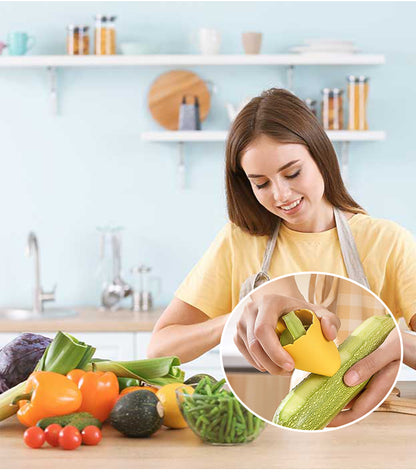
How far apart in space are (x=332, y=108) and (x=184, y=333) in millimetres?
1973

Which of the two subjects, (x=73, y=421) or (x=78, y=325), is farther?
(x=78, y=325)

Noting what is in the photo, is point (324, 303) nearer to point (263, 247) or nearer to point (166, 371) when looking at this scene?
point (166, 371)

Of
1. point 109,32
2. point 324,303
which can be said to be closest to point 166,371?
point 324,303

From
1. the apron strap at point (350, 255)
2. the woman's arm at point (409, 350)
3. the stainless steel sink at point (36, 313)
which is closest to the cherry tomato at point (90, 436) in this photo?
the woman's arm at point (409, 350)

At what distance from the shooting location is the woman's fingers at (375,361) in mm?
1306

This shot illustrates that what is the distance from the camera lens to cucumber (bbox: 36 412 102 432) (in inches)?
55.4

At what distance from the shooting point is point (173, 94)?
3.82 m

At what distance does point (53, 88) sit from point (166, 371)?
2.53 meters

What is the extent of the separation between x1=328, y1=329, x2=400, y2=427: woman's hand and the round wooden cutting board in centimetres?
261

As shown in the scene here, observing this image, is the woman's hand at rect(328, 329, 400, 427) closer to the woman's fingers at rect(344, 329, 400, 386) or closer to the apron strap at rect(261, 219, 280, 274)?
the woman's fingers at rect(344, 329, 400, 386)

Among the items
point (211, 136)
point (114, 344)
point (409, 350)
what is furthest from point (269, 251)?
point (211, 136)

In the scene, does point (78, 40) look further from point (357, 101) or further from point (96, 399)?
point (96, 399)

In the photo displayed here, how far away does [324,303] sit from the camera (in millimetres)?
1280

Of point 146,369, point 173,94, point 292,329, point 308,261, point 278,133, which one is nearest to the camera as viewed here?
point 292,329
